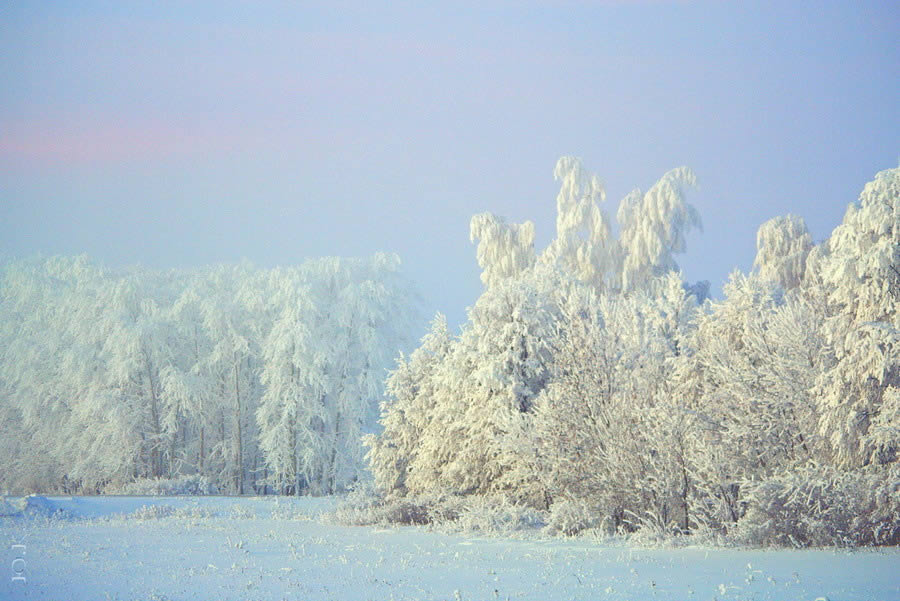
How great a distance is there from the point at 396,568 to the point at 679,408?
213 inches

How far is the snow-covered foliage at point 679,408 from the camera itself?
12211 mm

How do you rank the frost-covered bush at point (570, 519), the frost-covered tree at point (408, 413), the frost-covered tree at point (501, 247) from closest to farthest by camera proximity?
the frost-covered bush at point (570, 519)
the frost-covered tree at point (408, 413)
the frost-covered tree at point (501, 247)

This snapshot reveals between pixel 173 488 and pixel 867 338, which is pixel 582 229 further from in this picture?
pixel 867 338

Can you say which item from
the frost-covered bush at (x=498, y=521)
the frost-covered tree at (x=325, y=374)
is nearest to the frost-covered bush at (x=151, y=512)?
the frost-covered bush at (x=498, y=521)

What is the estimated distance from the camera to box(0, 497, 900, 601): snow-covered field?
910 centimetres

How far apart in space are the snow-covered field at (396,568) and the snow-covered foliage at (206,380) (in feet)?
50.6

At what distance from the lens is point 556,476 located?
1538 cm

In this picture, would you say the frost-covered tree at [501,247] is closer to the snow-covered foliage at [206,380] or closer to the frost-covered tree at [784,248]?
the snow-covered foliage at [206,380]

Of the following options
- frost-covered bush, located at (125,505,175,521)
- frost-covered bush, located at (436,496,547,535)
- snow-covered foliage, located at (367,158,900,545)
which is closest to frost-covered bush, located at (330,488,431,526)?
snow-covered foliage, located at (367,158,900,545)

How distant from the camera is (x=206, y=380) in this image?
3228 centimetres

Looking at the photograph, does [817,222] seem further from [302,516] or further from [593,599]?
[593,599]

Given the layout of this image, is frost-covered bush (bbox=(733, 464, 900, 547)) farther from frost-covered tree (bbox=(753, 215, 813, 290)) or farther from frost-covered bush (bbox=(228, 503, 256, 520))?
frost-covered tree (bbox=(753, 215, 813, 290))

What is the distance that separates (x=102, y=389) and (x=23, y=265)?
11.6 metres

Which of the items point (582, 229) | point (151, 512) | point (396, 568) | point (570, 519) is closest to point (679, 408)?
point (570, 519)
